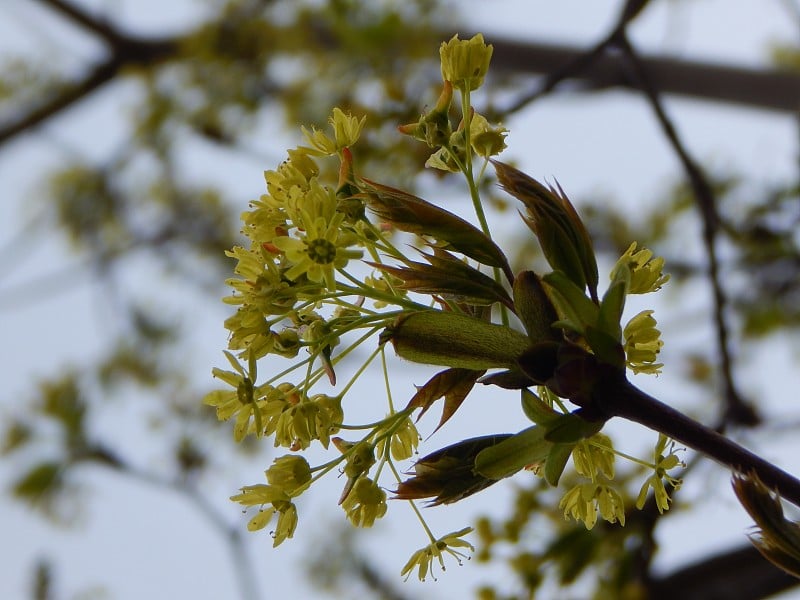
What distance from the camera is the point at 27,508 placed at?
2785mm

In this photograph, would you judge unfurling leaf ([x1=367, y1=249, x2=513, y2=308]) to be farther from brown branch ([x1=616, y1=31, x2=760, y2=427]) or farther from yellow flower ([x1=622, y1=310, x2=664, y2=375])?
brown branch ([x1=616, y1=31, x2=760, y2=427])

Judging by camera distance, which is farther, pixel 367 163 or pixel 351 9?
pixel 351 9

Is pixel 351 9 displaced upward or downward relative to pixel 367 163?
upward

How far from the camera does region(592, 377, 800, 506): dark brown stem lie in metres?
0.64

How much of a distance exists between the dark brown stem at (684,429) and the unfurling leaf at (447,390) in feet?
0.40

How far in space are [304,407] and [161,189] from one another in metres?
2.94

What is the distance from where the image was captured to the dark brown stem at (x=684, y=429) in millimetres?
640

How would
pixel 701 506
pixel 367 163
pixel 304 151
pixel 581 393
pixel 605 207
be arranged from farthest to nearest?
pixel 605 207, pixel 367 163, pixel 701 506, pixel 304 151, pixel 581 393

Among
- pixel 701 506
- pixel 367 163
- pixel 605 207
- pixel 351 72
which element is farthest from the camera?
pixel 605 207

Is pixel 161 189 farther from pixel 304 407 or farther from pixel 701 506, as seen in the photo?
pixel 304 407

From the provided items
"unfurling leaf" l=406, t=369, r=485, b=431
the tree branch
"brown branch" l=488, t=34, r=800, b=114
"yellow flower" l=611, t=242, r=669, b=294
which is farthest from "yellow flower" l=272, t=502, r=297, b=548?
the tree branch

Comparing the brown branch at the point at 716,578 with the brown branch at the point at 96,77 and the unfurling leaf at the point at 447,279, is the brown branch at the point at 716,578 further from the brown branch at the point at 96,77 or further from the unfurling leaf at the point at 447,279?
the brown branch at the point at 96,77

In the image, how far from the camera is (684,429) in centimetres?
65

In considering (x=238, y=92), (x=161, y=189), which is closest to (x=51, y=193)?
(x=161, y=189)
